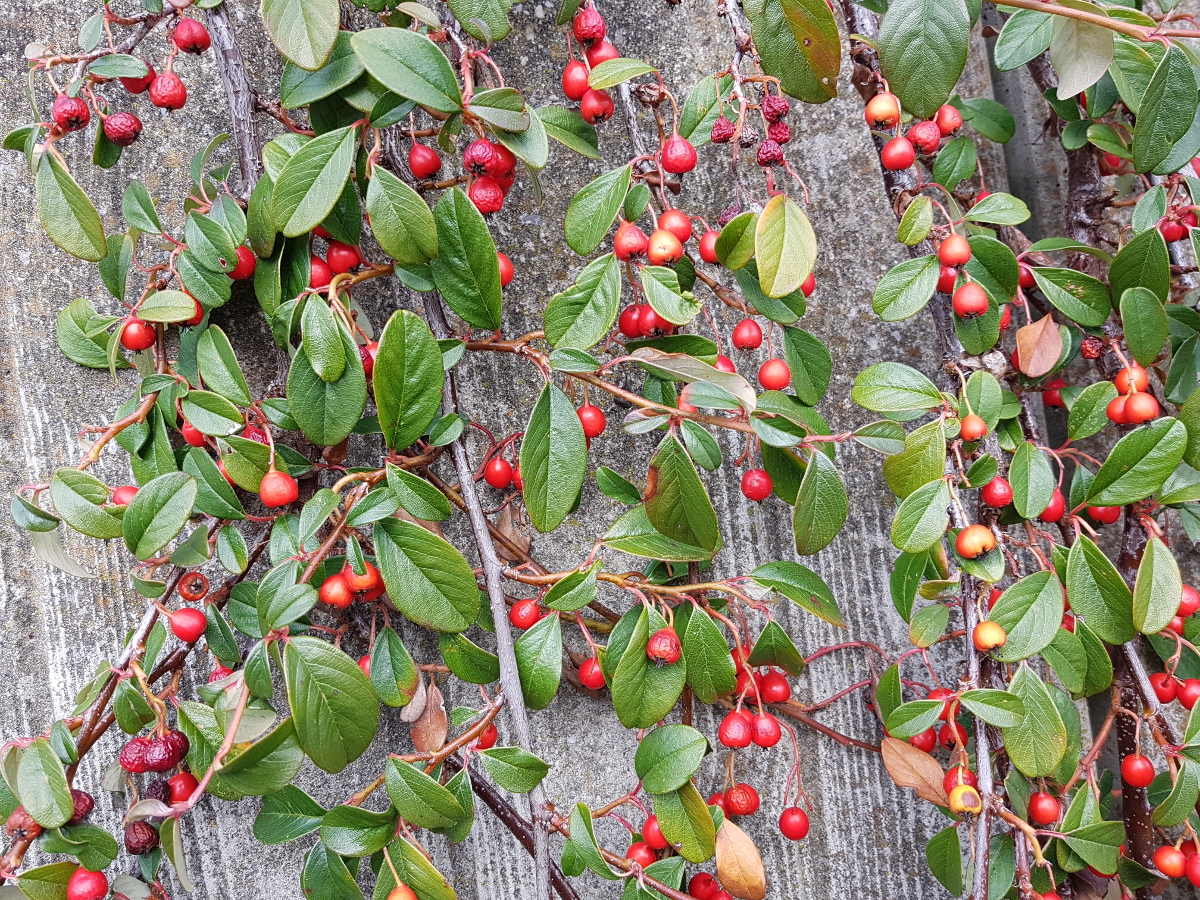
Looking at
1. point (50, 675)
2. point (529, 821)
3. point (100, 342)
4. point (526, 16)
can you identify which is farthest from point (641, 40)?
point (50, 675)

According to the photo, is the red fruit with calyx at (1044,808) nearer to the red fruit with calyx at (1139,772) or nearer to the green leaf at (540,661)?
the red fruit with calyx at (1139,772)

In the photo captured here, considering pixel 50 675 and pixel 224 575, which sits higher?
pixel 224 575

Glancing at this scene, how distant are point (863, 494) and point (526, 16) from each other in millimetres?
942

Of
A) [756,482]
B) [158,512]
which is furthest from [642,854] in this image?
[158,512]

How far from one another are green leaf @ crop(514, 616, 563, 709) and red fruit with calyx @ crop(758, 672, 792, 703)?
1.19ft

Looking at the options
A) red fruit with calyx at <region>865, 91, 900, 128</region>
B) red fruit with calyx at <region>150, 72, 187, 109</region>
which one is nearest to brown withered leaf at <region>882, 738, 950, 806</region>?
red fruit with calyx at <region>865, 91, 900, 128</region>

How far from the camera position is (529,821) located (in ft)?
3.45

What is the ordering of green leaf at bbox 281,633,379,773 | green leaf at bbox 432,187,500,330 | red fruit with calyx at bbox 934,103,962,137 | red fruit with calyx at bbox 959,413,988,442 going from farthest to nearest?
1. red fruit with calyx at bbox 934,103,962,137
2. red fruit with calyx at bbox 959,413,988,442
3. green leaf at bbox 432,187,500,330
4. green leaf at bbox 281,633,379,773

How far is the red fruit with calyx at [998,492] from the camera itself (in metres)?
1.00

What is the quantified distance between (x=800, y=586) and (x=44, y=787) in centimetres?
89

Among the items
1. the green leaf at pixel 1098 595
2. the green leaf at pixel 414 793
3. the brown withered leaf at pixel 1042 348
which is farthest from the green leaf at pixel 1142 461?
the green leaf at pixel 414 793

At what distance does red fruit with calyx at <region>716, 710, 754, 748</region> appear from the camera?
3.30 feet

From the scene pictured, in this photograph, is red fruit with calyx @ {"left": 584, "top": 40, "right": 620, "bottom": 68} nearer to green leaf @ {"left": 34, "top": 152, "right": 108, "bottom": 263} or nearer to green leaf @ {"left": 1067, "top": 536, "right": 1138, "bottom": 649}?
green leaf @ {"left": 34, "top": 152, "right": 108, "bottom": 263}

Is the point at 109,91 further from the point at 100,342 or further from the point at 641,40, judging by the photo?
the point at 641,40
